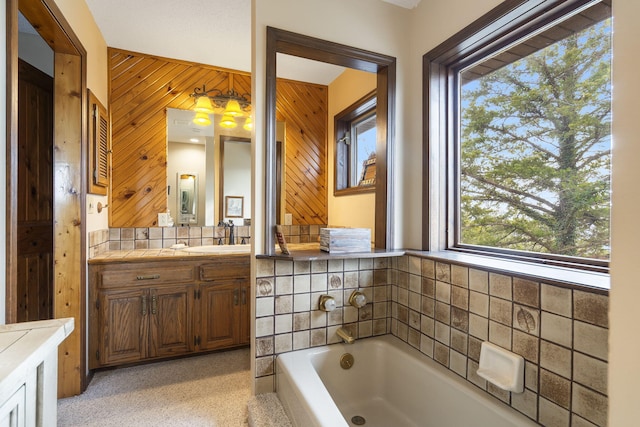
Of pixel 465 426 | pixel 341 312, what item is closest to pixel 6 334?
pixel 341 312

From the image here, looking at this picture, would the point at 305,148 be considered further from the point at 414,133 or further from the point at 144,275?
the point at 144,275

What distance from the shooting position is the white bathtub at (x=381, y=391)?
3.83 ft

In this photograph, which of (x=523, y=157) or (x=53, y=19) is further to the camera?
(x=53, y=19)

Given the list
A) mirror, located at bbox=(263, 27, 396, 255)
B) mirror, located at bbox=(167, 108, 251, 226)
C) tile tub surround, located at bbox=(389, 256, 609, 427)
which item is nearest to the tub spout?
tile tub surround, located at bbox=(389, 256, 609, 427)

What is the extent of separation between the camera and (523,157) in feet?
4.53

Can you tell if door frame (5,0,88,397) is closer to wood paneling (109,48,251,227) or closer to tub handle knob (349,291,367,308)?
wood paneling (109,48,251,227)

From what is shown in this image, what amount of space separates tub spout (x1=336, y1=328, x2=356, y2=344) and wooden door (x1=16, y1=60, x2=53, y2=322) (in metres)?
2.12

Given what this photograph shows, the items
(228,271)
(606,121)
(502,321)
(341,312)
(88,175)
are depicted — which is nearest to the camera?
(606,121)

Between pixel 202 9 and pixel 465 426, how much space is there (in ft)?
9.34

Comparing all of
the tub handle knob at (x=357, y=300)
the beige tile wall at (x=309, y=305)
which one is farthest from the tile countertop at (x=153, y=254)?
the tub handle knob at (x=357, y=300)

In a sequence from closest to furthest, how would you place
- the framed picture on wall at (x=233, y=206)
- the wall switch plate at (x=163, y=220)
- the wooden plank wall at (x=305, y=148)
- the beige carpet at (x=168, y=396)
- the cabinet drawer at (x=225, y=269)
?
the beige carpet at (x=168, y=396)
the cabinet drawer at (x=225, y=269)
the wall switch plate at (x=163, y=220)
the framed picture on wall at (x=233, y=206)
the wooden plank wall at (x=305, y=148)

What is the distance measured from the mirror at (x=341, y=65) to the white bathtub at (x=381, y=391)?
613mm

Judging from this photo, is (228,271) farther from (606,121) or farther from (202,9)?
(606,121)

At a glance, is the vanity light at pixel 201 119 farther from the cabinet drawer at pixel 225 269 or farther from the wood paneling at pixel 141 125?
the cabinet drawer at pixel 225 269
